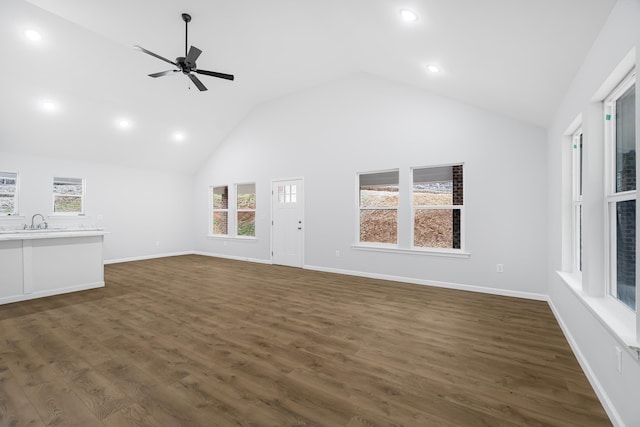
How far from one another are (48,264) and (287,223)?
4.09 m

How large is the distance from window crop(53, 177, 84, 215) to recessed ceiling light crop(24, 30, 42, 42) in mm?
3398

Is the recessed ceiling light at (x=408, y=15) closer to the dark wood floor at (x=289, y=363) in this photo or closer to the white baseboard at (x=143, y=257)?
the dark wood floor at (x=289, y=363)

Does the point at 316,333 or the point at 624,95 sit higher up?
the point at 624,95

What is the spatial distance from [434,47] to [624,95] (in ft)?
5.89

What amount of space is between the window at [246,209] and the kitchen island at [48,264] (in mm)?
3447

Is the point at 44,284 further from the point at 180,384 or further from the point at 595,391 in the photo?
the point at 595,391

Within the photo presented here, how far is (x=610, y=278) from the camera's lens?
212 centimetres

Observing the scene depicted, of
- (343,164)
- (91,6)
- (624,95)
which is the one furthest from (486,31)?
(91,6)

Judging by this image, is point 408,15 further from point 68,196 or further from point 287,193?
point 68,196

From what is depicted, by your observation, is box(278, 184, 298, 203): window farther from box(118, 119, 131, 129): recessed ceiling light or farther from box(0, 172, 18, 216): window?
box(0, 172, 18, 216): window

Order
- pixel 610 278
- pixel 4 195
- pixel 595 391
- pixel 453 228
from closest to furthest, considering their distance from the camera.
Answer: pixel 595 391 → pixel 610 278 → pixel 453 228 → pixel 4 195

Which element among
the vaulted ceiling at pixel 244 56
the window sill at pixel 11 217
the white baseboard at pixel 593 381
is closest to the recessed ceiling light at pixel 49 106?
the vaulted ceiling at pixel 244 56

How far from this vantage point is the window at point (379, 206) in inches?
216

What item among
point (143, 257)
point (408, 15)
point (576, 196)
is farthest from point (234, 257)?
point (576, 196)
